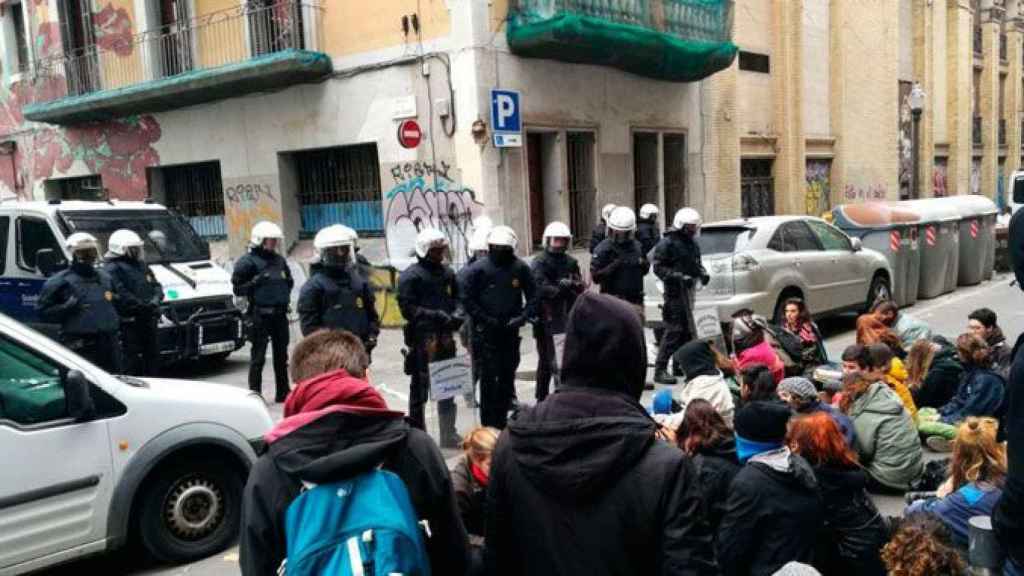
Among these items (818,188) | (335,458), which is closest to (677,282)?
(335,458)

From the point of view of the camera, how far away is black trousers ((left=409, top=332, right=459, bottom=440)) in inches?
275

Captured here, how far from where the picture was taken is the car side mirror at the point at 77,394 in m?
4.19

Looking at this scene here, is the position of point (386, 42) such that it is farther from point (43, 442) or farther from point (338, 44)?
point (43, 442)

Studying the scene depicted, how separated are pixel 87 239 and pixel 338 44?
21.7ft

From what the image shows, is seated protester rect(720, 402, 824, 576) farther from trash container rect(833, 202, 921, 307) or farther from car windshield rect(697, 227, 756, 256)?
trash container rect(833, 202, 921, 307)

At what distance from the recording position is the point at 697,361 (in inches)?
233

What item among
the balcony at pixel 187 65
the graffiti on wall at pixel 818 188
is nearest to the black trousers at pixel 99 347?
Result: the balcony at pixel 187 65

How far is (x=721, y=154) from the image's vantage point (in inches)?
682

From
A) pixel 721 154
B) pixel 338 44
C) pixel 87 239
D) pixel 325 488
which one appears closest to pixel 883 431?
pixel 325 488

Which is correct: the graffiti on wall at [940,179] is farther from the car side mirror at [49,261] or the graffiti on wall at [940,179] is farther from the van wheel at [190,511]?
the van wheel at [190,511]

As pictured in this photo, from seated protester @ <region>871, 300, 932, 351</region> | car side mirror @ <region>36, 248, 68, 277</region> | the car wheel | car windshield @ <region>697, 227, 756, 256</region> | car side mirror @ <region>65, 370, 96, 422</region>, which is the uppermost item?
car side mirror @ <region>36, 248, 68, 277</region>

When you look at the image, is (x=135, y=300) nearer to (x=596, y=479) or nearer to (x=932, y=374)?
(x=932, y=374)

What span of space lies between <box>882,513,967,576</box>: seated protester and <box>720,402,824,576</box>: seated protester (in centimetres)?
33

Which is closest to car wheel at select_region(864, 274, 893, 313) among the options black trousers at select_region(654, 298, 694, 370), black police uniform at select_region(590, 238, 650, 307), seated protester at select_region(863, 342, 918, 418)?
black trousers at select_region(654, 298, 694, 370)
